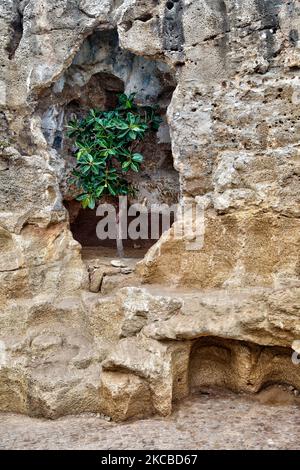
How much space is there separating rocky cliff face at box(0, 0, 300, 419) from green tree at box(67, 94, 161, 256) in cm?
43

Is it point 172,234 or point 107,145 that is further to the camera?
point 107,145

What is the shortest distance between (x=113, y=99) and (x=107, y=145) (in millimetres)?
1119

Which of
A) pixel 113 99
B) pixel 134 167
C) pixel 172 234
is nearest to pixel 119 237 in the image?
pixel 134 167

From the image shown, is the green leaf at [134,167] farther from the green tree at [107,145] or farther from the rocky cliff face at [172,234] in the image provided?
the rocky cliff face at [172,234]

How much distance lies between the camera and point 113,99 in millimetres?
6258

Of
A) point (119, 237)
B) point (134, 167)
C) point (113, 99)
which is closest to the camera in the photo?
point (134, 167)

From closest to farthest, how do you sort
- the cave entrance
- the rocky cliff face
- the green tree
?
1. the rocky cliff face
2. the green tree
3. the cave entrance

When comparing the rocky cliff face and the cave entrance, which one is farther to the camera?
the cave entrance

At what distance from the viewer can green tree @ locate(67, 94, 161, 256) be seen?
5.42m

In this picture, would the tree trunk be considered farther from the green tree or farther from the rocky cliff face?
the rocky cliff face

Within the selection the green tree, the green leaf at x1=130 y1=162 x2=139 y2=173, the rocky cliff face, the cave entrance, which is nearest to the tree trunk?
the green tree

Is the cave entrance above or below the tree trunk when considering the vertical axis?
above

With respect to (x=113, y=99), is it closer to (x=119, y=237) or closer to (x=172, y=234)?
(x=119, y=237)

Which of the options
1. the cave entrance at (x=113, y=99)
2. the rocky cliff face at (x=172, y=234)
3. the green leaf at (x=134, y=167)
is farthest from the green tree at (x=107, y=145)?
the rocky cliff face at (x=172, y=234)
